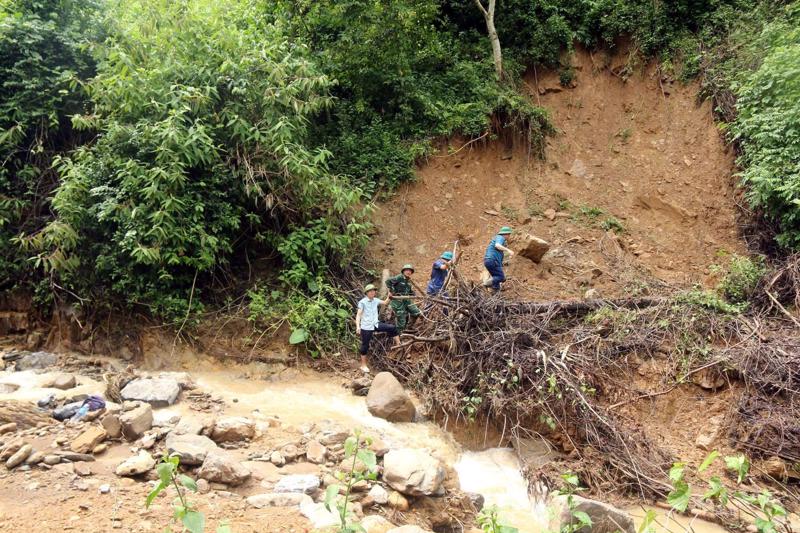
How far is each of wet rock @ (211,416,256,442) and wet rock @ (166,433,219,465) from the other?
29 cm

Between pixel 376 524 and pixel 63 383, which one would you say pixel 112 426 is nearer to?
pixel 63 383

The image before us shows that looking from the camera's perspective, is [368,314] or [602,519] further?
[368,314]

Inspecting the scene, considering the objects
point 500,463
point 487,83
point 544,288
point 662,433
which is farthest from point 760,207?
point 500,463

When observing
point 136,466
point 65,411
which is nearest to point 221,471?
point 136,466

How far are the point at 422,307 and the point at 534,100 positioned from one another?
20.9 ft

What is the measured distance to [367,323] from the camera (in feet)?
23.2

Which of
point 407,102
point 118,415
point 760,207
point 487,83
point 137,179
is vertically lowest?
point 118,415

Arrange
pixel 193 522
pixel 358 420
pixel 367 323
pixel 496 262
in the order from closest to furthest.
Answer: pixel 193 522
pixel 358 420
pixel 367 323
pixel 496 262

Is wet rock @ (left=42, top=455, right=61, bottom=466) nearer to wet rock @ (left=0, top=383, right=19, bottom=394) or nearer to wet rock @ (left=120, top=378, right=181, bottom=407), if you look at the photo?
wet rock @ (left=120, top=378, right=181, bottom=407)

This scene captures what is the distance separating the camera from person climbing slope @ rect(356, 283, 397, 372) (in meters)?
7.08

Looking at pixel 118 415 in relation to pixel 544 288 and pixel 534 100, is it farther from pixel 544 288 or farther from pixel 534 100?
pixel 534 100

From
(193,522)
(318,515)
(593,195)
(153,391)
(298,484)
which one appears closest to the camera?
(193,522)

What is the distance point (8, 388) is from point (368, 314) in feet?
13.8

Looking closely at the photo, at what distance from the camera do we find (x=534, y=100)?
38.2ft
